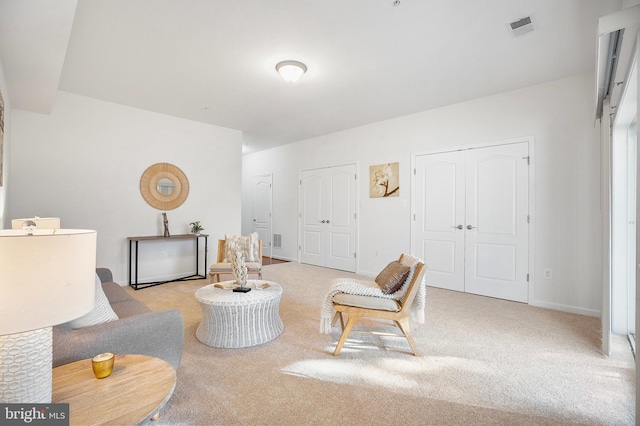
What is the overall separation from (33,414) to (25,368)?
15 cm

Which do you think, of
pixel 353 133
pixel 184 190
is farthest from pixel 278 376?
pixel 353 133

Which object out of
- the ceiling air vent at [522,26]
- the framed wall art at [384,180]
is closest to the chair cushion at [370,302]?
the ceiling air vent at [522,26]

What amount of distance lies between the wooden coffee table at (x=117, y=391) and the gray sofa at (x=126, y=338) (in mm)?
159

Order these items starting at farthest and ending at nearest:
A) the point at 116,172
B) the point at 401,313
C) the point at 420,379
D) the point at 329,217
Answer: the point at 329,217 < the point at 116,172 < the point at 401,313 < the point at 420,379

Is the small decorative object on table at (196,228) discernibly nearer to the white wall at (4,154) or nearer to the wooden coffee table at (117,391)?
the white wall at (4,154)

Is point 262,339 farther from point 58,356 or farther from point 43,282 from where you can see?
point 43,282

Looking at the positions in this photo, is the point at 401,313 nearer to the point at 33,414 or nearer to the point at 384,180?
the point at 33,414

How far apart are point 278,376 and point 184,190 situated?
4.03m

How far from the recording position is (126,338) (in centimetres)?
161

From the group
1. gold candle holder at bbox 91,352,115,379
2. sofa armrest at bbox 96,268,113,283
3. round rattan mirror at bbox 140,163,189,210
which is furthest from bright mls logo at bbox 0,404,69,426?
round rattan mirror at bbox 140,163,189,210

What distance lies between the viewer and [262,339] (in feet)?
8.40

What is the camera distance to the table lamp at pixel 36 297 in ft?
2.50

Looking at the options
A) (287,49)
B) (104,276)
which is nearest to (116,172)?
(104,276)

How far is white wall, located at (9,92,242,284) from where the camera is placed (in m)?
3.95
